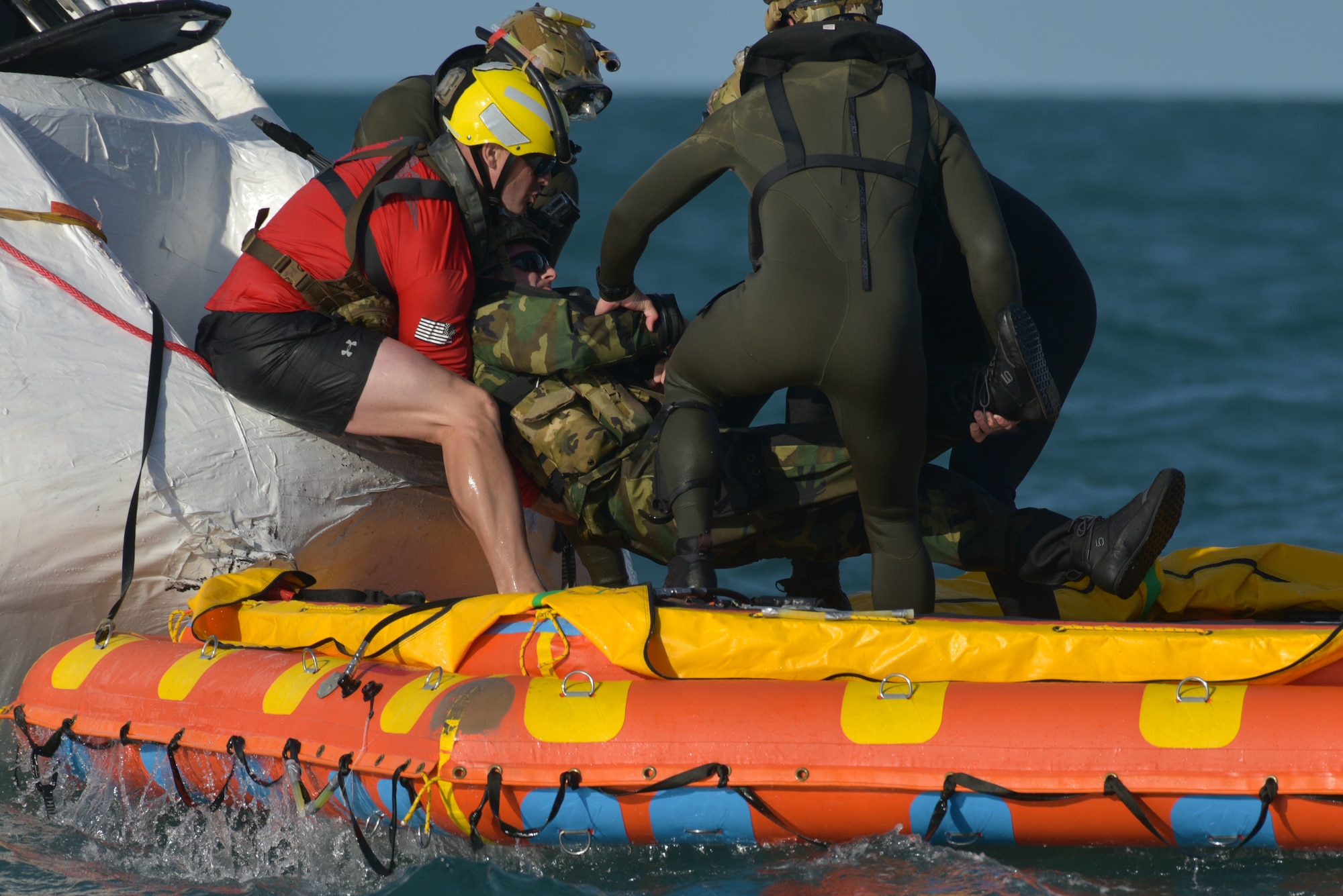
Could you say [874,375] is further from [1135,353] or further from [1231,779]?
[1135,353]

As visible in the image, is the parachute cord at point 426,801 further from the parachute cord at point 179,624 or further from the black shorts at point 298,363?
the black shorts at point 298,363

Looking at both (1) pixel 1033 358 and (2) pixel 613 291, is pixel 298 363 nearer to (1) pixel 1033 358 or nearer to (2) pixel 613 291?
(2) pixel 613 291

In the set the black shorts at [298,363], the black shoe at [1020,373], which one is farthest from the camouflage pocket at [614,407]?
the black shoe at [1020,373]

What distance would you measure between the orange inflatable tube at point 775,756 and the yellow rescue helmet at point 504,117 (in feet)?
4.46

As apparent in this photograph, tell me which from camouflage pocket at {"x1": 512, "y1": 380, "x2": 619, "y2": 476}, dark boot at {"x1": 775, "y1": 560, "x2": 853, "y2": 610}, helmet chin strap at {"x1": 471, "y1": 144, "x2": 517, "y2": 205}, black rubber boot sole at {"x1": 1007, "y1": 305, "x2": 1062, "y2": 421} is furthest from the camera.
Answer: dark boot at {"x1": 775, "y1": 560, "x2": 853, "y2": 610}

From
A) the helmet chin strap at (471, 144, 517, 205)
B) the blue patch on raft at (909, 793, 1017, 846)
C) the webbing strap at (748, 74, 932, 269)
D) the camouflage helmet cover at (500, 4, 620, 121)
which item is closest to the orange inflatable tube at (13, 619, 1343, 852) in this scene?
the blue patch on raft at (909, 793, 1017, 846)

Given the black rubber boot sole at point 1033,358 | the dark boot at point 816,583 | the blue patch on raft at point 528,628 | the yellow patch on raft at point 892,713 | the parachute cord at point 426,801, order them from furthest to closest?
1. the dark boot at point 816,583
2. the blue patch on raft at point 528,628
3. the black rubber boot sole at point 1033,358
4. the parachute cord at point 426,801
5. the yellow patch on raft at point 892,713

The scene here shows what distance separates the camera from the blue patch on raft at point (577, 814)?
2.99m

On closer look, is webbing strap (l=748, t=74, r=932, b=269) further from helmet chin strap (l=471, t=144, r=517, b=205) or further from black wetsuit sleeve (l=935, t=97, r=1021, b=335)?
helmet chin strap (l=471, t=144, r=517, b=205)

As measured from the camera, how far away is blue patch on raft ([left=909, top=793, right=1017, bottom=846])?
2.87m

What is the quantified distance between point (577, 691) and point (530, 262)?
1594 mm

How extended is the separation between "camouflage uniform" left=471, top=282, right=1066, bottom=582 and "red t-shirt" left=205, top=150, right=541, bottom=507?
0.39ft

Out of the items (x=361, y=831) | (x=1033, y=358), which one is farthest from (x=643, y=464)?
(x=361, y=831)

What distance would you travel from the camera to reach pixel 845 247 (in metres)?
3.21
